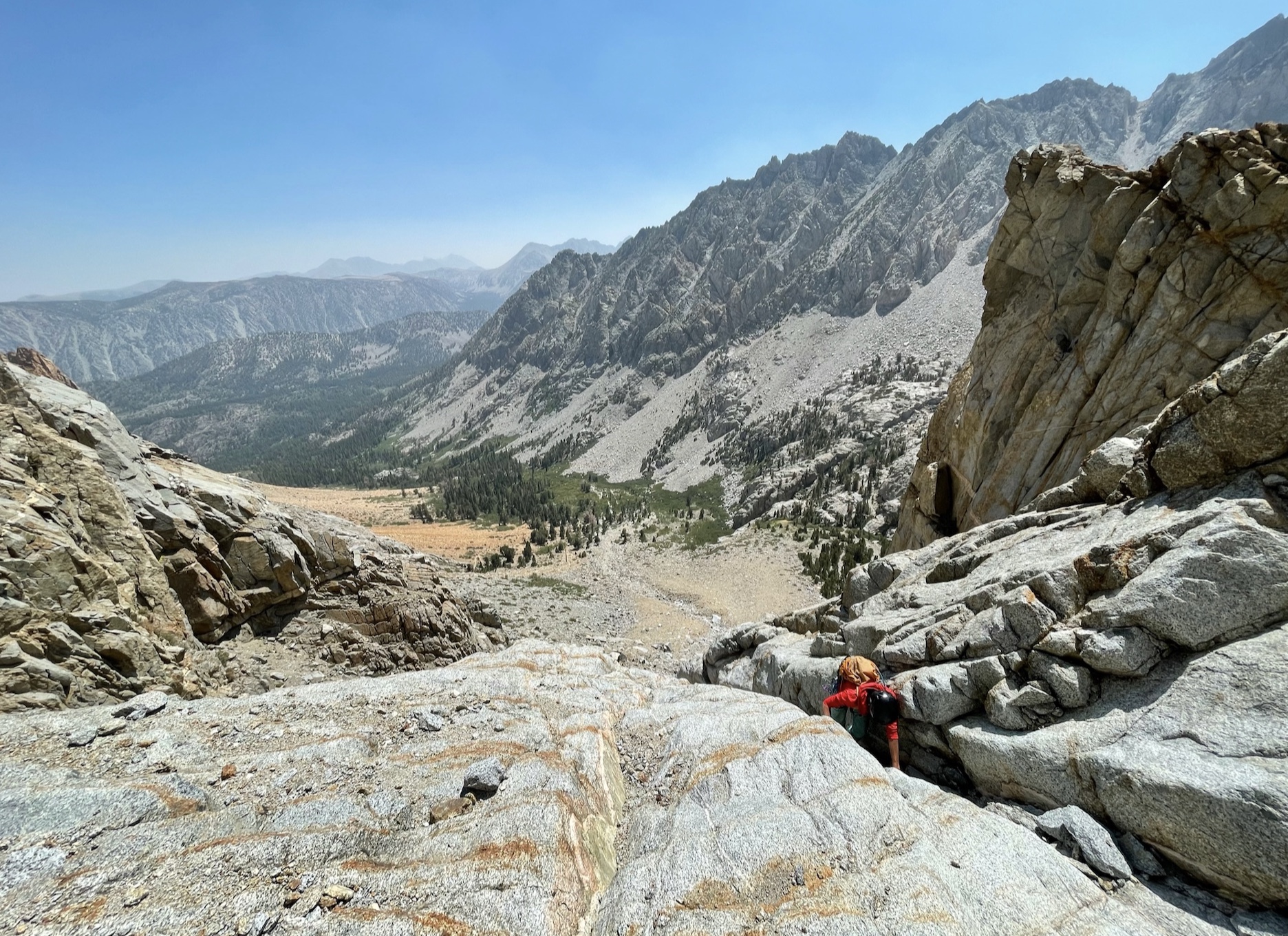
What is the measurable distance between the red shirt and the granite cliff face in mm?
670

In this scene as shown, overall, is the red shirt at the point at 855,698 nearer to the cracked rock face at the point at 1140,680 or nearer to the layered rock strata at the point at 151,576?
the cracked rock face at the point at 1140,680

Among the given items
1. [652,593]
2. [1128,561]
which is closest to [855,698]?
[1128,561]

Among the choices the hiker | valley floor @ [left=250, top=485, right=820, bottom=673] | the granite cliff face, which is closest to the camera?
the granite cliff face

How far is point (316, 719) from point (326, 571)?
37.4 ft

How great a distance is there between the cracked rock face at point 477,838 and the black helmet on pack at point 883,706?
46.0 inches

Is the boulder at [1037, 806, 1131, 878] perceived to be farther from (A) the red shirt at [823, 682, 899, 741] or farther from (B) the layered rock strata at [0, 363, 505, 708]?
(B) the layered rock strata at [0, 363, 505, 708]

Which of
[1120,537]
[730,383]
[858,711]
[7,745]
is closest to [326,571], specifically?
[7,745]

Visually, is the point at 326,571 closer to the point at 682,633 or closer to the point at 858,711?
the point at 858,711

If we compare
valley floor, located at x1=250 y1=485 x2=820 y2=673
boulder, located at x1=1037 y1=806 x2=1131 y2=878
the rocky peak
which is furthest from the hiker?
the rocky peak

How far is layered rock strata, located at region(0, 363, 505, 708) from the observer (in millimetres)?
11523

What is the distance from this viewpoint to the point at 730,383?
161m

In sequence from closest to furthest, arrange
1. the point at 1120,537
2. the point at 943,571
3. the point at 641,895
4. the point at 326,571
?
the point at 641,895 < the point at 1120,537 < the point at 943,571 < the point at 326,571

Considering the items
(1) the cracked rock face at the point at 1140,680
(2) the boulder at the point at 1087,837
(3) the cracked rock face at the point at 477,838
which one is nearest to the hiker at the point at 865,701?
(1) the cracked rock face at the point at 1140,680

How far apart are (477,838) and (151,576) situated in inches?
529
